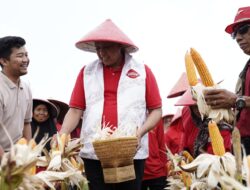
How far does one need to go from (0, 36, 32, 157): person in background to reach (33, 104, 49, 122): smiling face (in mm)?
1493

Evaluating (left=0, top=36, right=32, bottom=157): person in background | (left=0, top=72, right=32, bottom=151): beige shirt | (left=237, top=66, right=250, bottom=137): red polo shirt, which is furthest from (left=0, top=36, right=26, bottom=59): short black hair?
(left=237, top=66, right=250, bottom=137): red polo shirt

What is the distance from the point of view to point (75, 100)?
4082 mm

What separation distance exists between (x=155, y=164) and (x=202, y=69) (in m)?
2.50

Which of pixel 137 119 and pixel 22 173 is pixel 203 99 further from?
pixel 22 173

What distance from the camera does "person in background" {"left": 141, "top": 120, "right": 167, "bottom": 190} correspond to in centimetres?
547

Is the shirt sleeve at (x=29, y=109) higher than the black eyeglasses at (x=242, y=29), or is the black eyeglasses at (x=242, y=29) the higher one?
the black eyeglasses at (x=242, y=29)

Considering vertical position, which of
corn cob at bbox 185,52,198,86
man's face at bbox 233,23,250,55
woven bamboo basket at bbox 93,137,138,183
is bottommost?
woven bamboo basket at bbox 93,137,138,183

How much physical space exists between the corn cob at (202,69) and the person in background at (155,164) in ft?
7.41

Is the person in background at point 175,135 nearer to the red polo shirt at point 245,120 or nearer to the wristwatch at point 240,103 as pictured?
the red polo shirt at point 245,120

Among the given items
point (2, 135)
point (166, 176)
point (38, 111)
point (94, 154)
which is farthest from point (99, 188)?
point (38, 111)

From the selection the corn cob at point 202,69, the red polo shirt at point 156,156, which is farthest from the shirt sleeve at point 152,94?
the red polo shirt at point 156,156

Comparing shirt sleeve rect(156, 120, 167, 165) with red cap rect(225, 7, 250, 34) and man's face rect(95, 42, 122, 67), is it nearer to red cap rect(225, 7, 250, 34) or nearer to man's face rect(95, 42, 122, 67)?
man's face rect(95, 42, 122, 67)

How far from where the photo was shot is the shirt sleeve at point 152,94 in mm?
4004

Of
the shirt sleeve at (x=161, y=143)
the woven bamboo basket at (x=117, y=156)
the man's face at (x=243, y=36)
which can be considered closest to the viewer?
the woven bamboo basket at (x=117, y=156)
